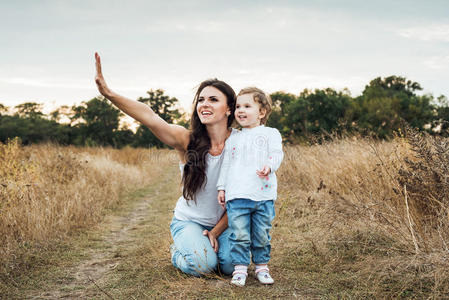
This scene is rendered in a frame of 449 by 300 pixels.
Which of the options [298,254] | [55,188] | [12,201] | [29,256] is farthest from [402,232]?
[55,188]

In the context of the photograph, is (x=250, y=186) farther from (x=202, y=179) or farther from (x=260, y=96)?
(x=260, y=96)

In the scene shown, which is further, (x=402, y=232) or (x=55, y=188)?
(x=55, y=188)

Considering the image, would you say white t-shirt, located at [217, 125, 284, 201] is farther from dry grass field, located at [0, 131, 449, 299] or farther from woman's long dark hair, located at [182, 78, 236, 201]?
dry grass field, located at [0, 131, 449, 299]

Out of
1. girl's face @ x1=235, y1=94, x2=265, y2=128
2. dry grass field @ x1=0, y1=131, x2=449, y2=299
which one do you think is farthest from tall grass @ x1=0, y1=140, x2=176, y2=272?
girl's face @ x1=235, y1=94, x2=265, y2=128

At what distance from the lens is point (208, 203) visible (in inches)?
132

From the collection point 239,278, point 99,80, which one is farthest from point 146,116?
point 239,278

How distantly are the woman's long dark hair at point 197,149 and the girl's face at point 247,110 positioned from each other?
0.30 m

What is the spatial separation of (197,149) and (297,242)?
1647 millimetres

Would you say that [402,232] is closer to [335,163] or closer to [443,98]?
[335,163]

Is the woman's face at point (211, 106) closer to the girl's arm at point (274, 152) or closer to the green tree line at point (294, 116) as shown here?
the girl's arm at point (274, 152)

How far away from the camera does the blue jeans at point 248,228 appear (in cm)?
284

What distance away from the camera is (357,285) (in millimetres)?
2729

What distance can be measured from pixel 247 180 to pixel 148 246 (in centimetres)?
198

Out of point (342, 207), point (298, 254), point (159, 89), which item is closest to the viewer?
point (298, 254)
